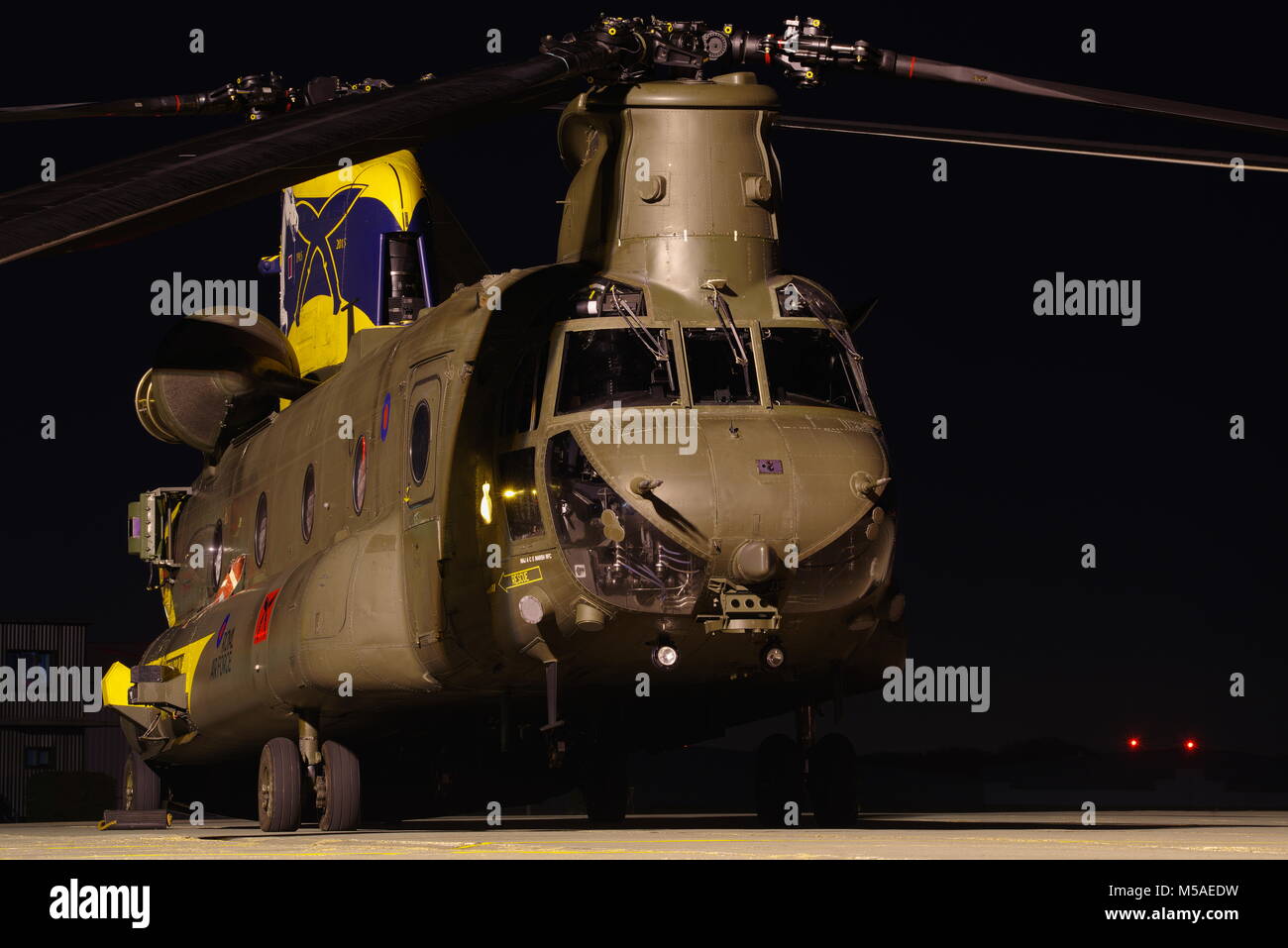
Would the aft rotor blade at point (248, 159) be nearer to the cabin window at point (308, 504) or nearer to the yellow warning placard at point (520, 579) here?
the yellow warning placard at point (520, 579)

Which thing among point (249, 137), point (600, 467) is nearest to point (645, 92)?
point (600, 467)

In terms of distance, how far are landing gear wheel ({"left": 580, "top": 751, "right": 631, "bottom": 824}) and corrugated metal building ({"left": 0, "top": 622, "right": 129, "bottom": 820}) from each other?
126 ft

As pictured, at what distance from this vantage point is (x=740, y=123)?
1609 centimetres

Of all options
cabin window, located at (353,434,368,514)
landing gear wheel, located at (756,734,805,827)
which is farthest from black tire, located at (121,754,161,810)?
landing gear wheel, located at (756,734,805,827)

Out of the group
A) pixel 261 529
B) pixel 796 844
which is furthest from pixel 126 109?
pixel 796 844

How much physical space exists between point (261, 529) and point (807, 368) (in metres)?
7.37

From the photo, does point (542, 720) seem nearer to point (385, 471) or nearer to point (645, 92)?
point (385, 471)

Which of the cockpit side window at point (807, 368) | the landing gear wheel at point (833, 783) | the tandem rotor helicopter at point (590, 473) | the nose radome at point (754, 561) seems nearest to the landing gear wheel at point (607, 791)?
the tandem rotor helicopter at point (590, 473)

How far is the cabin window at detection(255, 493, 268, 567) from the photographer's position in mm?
19703

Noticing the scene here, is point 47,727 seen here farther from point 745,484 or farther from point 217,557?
point 745,484

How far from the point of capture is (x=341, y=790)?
1661 cm

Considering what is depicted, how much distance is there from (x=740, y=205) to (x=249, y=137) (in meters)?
5.07

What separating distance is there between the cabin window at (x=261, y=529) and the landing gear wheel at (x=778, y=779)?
20.2 feet

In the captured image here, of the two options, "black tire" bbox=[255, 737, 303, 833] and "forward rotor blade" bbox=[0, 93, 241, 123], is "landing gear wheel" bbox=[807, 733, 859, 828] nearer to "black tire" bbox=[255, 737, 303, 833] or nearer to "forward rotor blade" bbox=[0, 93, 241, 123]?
"black tire" bbox=[255, 737, 303, 833]
